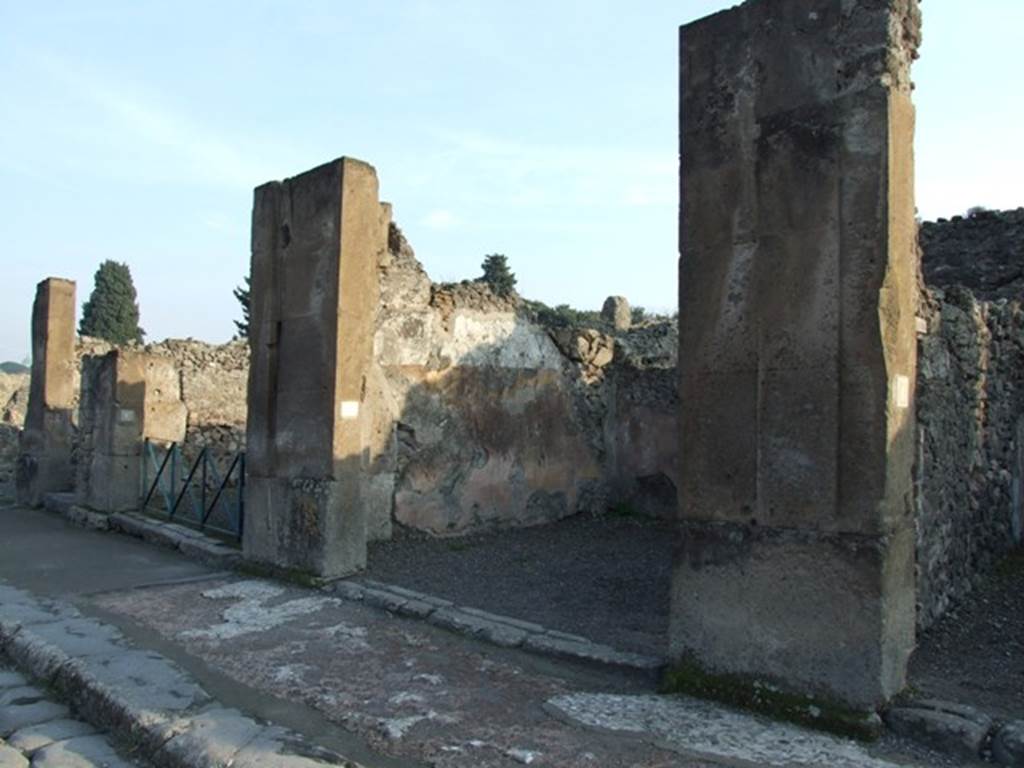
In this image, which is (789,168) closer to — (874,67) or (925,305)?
(874,67)

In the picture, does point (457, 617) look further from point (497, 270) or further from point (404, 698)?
point (497, 270)

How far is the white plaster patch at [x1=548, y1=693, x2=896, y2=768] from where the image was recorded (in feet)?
10.3

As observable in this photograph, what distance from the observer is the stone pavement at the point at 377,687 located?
3213 millimetres

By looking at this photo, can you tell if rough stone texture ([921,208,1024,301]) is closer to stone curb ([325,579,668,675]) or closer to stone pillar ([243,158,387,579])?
stone pillar ([243,158,387,579])

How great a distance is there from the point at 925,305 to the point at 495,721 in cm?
350

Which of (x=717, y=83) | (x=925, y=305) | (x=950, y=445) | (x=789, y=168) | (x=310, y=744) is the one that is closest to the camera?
(x=310, y=744)

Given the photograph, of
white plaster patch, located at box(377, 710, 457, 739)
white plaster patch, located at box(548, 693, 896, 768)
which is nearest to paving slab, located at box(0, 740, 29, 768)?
white plaster patch, located at box(377, 710, 457, 739)

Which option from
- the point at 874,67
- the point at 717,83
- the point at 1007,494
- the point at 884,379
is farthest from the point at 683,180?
the point at 1007,494

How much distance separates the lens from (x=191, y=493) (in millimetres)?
10680

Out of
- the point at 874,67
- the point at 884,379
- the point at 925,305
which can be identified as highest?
the point at 874,67

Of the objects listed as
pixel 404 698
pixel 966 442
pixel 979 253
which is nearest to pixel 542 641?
pixel 404 698

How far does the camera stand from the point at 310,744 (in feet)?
10.6

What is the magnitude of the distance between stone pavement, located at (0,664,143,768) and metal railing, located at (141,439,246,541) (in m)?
3.61

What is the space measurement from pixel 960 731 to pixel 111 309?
43.7 m
